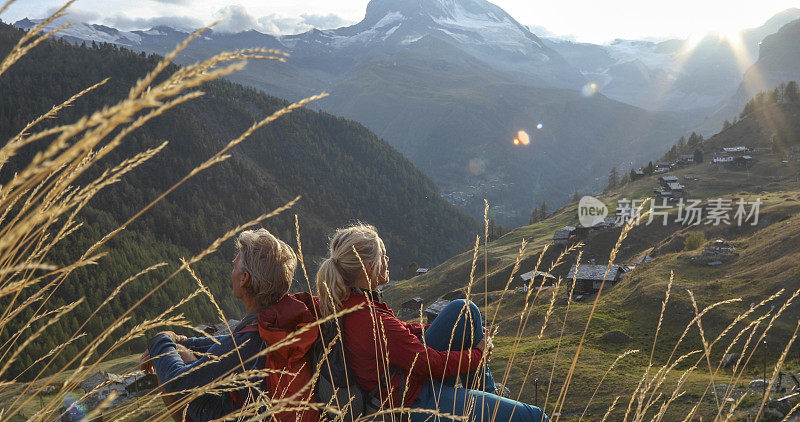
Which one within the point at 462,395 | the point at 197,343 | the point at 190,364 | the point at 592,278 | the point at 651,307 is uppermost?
the point at 190,364

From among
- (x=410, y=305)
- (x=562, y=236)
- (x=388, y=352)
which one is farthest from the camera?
(x=562, y=236)

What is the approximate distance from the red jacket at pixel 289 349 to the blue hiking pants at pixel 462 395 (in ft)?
2.36

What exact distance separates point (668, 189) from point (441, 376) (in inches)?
3220

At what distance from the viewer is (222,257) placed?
112 metres

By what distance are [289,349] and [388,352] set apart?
0.58m

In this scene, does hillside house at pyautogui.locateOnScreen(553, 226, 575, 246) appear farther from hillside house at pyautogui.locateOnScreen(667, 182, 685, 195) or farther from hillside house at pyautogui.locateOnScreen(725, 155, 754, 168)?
hillside house at pyautogui.locateOnScreen(725, 155, 754, 168)

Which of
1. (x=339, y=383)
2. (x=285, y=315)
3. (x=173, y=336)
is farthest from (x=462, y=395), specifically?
(x=173, y=336)

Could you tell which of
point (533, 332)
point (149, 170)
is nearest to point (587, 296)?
point (533, 332)

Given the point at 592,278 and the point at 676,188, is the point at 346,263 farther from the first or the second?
the point at 676,188

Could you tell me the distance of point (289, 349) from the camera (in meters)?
→ 2.74

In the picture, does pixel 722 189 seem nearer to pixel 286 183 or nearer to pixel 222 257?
pixel 222 257

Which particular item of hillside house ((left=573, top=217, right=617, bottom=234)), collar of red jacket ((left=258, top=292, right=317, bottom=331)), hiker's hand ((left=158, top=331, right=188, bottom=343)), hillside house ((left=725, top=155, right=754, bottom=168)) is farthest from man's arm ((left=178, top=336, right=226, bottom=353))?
hillside house ((left=725, top=155, right=754, bottom=168))

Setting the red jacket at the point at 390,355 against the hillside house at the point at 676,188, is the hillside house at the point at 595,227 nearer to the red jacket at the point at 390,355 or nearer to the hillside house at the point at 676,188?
the hillside house at the point at 676,188

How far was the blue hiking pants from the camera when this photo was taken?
2.65 m
